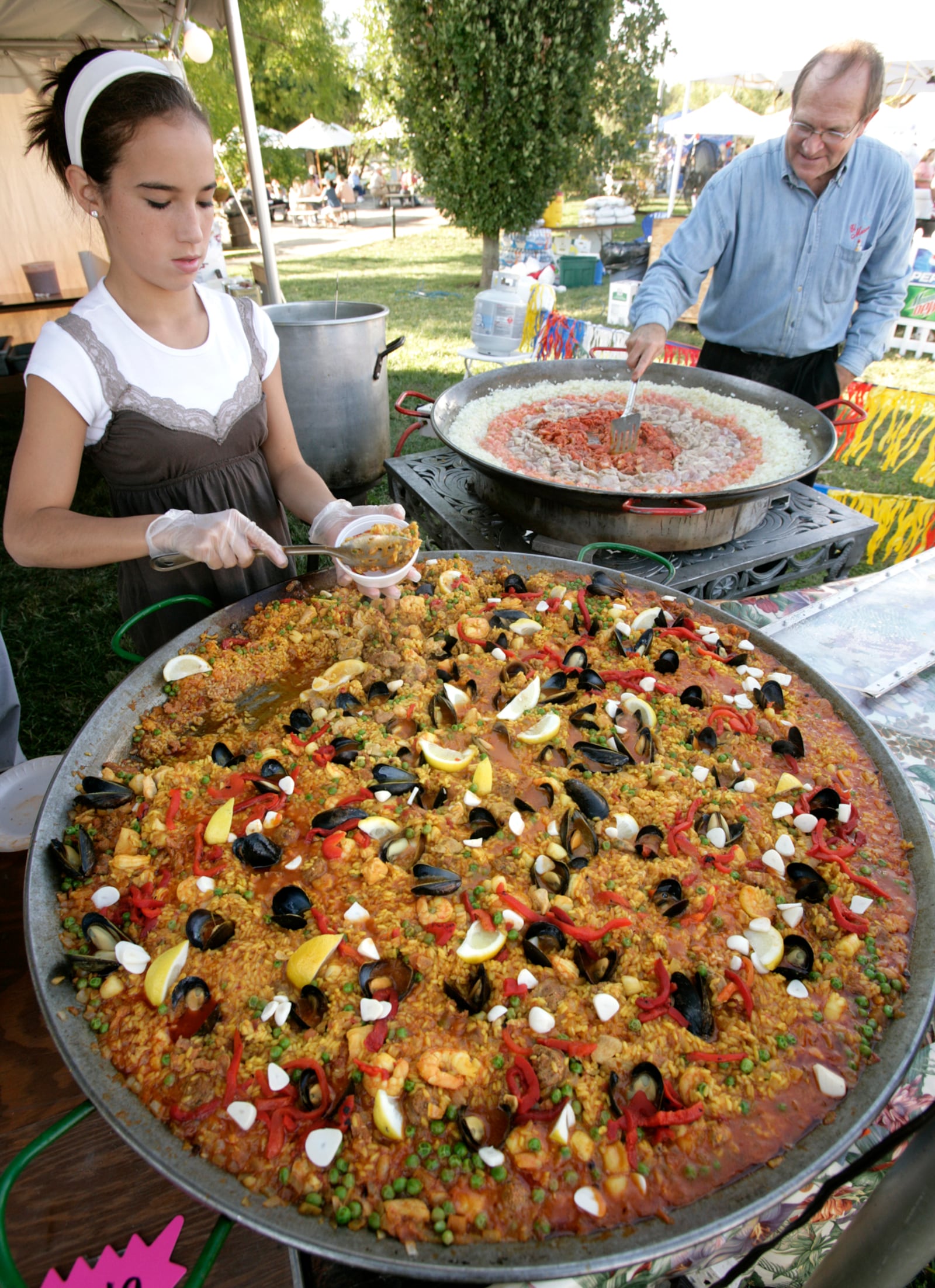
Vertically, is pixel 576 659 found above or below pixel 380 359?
below

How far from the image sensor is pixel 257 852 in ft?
6.57

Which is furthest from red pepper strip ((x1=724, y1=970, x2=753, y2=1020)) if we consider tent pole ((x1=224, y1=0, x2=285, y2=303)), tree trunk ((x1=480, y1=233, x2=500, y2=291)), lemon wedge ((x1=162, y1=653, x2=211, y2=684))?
tree trunk ((x1=480, y1=233, x2=500, y2=291))

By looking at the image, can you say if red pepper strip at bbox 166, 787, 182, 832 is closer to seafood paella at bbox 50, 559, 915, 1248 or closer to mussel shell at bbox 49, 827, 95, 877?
seafood paella at bbox 50, 559, 915, 1248

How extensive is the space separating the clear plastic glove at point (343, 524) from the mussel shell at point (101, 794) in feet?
3.77

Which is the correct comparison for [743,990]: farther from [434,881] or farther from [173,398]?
[173,398]

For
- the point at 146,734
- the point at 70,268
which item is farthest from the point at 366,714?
the point at 70,268

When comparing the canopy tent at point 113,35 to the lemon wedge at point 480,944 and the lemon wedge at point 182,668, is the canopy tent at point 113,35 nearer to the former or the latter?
the lemon wedge at point 182,668

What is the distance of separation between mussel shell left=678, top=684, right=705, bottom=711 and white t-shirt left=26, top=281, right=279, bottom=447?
208 centimetres

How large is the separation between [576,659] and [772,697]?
0.71 meters

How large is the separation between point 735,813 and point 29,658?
16.9ft

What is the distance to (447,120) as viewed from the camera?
12.0 m

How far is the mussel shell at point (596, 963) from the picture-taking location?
1781mm

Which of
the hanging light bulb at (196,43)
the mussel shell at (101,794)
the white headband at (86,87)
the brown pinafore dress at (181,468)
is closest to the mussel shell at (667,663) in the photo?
the brown pinafore dress at (181,468)

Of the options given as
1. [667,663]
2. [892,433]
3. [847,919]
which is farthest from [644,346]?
[892,433]
